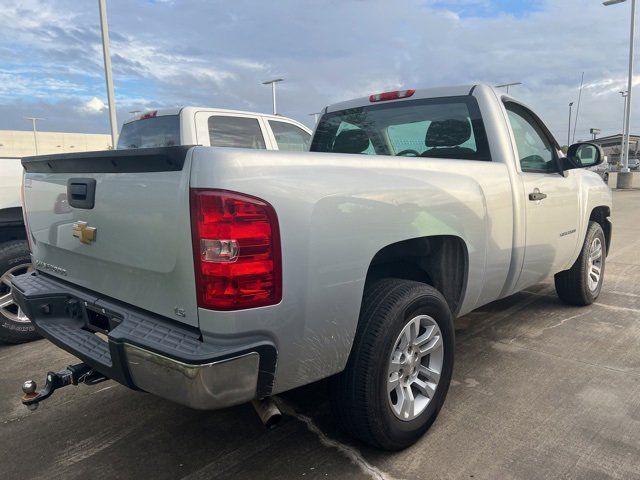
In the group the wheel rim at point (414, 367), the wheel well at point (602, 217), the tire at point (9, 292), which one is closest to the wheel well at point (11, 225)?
the tire at point (9, 292)

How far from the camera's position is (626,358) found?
12.1 feet

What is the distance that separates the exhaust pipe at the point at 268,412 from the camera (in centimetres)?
222

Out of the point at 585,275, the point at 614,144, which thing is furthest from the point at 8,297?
the point at 614,144

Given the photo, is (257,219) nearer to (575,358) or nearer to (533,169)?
(533,169)

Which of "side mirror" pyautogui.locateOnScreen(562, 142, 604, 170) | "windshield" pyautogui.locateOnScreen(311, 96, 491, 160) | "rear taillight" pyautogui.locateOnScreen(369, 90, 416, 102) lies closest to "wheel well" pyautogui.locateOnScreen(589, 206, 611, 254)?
"side mirror" pyautogui.locateOnScreen(562, 142, 604, 170)

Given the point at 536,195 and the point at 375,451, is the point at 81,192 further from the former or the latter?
the point at 536,195

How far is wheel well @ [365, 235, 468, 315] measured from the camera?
287 centimetres

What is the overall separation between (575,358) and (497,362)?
59cm

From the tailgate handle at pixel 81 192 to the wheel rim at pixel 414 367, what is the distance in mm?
1611

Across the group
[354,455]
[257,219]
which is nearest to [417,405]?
[354,455]

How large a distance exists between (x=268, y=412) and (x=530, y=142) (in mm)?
2905

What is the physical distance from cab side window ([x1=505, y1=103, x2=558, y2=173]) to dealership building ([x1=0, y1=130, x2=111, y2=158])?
195 feet

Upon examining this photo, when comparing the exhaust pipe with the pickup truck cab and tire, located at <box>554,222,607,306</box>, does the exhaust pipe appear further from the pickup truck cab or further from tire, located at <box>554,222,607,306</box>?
the pickup truck cab

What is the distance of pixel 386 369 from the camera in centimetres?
240
